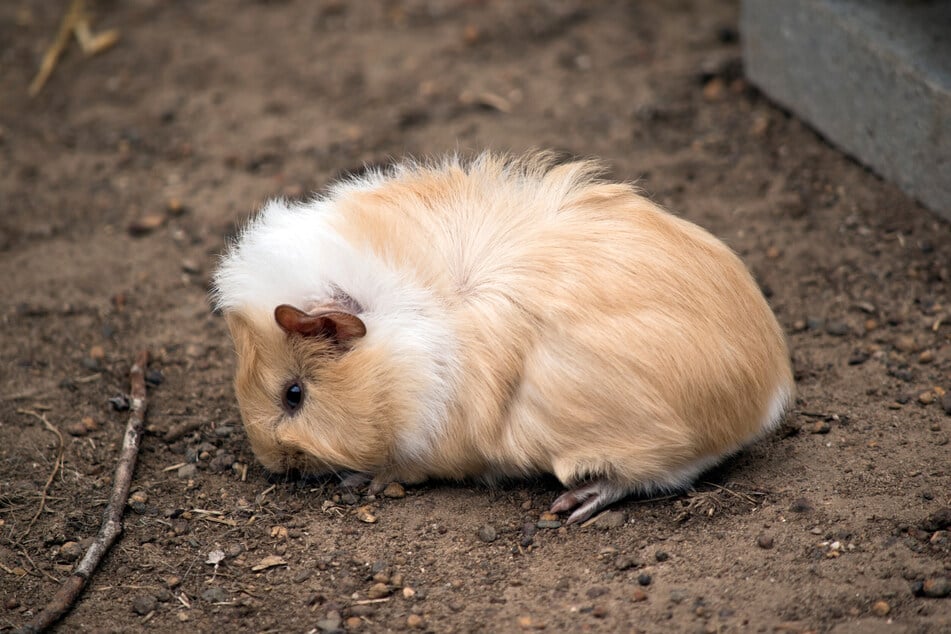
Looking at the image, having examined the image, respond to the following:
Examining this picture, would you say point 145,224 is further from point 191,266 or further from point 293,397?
point 293,397

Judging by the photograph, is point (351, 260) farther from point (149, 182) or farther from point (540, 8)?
point (540, 8)

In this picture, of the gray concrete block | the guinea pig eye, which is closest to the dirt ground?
the gray concrete block

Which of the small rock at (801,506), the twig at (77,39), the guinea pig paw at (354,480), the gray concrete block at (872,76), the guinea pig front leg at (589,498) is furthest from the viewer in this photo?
the twig at (77,39)

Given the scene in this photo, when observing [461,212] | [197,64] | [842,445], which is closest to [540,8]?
[197,64]

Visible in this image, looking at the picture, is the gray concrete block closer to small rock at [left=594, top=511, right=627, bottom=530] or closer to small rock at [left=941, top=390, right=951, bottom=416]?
small rock at [left=941, top=390, right=951, bottom=416]

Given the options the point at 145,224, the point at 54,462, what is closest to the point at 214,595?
the point at 54,462

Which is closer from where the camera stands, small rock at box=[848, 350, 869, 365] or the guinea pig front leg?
the guinea pig front leg

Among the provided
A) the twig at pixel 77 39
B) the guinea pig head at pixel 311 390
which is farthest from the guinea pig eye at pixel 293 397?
the twig at pixel 77 39

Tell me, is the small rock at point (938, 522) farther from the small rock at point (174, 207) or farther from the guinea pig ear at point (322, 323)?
the small rock at point (174, 207)
